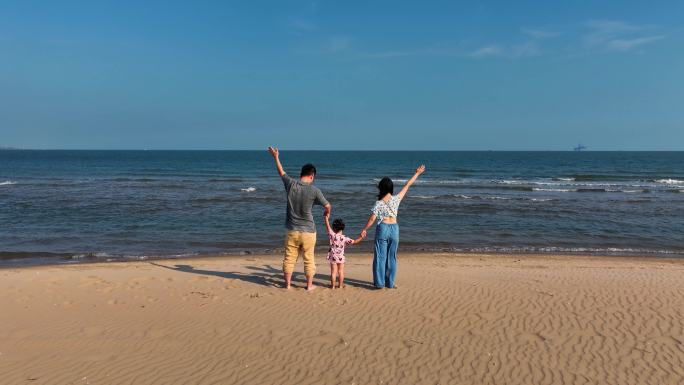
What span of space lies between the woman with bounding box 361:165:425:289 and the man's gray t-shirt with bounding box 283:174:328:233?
799mm

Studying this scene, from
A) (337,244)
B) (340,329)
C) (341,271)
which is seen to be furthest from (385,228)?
(340,329)

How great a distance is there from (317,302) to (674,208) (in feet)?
69.3

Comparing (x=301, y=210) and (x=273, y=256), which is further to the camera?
(x=273, y=256)

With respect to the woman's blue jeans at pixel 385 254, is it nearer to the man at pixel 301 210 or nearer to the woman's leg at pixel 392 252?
the woman's leg at pixel 392 252

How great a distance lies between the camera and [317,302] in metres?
6.54

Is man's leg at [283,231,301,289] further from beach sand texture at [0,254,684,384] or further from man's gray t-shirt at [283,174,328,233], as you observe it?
beach sand texture at [0,254,684,384]

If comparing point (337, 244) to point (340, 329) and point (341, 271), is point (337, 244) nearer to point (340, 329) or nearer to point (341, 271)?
point (341, 271)

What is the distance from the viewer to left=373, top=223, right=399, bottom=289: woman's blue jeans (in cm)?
669

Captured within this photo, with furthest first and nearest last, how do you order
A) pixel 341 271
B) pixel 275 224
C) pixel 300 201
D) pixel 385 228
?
pixel 275 224, pixel 341 271, pixel 385 228, pixel 300 201

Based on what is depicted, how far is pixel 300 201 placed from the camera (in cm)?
638

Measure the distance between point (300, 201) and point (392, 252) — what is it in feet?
5.39

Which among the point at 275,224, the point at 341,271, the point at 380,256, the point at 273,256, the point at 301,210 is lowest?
the point at 273,256

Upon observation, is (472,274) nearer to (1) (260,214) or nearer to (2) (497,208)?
(1) (260,214)

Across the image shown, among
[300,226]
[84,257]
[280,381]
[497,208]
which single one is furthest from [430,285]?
[497,208]
